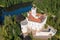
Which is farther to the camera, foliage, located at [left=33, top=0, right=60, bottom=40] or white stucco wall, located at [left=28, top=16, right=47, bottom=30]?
foliage, located at [left=33, top=0, right=60, bottom=40]

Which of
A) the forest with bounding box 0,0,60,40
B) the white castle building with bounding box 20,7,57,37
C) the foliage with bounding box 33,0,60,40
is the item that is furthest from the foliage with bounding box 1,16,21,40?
the foliage with bounding box 33,0,60,40

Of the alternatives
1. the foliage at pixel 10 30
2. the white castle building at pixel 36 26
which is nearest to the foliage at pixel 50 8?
the white castle building at pixel 36 26

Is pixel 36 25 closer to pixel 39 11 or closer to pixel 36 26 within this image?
pixel 36 26

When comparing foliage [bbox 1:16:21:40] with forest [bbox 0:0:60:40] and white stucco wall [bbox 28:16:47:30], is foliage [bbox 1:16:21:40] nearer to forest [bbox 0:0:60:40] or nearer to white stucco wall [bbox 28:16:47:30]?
forest [bbox 0:0:60:40]

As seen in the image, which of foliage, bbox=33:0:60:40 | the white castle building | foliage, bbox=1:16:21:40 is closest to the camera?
foliage, bbox=1:16:21:40

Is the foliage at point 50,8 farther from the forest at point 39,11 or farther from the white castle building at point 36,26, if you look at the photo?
the white castle building at point 36,26
